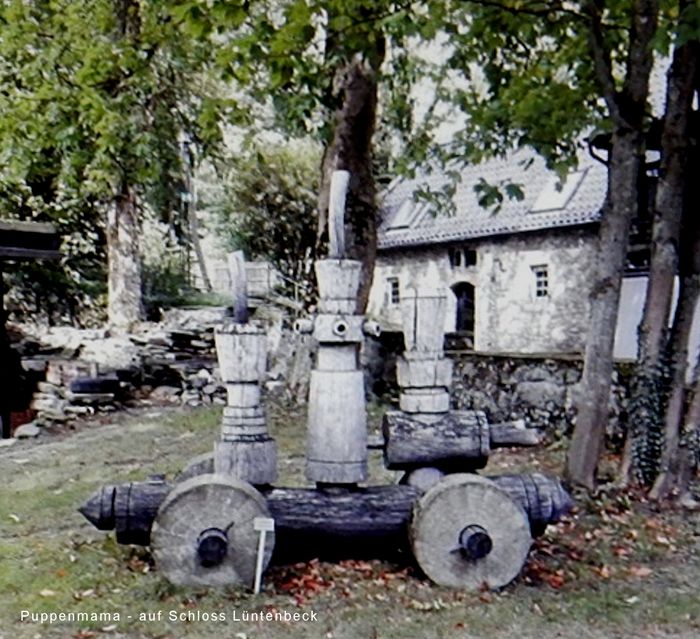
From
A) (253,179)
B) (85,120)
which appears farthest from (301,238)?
(85,120)

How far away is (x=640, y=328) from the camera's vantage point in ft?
21.7

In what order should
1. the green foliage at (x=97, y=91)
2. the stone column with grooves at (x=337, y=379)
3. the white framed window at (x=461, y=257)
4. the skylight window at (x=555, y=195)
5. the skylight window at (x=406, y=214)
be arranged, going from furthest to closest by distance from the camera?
the skylight window at (x=406, y=214) → the white framed window at (x=461, y=257) → the skylight window at (x=555, y=195) → the green foliage at (x=97, y=91) → the stone column with grooves at (x=337, y=379)

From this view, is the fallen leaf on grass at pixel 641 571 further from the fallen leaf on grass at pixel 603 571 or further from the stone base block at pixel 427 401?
the stone base block at pixel 427 401

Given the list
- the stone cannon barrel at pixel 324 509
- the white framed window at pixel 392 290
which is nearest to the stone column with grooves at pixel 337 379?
the stone cannon barrel at pixel 324 509

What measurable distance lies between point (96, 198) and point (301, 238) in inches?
220

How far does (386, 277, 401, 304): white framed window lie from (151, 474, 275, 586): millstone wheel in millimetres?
18334

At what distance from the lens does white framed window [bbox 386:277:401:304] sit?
22.4 m

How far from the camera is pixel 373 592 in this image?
4195 millimetres

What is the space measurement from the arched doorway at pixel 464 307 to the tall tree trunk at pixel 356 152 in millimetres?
11286

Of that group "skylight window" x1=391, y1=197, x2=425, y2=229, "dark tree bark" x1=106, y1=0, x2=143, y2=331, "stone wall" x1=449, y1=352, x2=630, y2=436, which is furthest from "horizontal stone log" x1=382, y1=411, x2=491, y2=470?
"skylight window" x1=391, y1=197, x2=425, y2=229

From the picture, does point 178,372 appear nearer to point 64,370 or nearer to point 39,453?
point 64,370

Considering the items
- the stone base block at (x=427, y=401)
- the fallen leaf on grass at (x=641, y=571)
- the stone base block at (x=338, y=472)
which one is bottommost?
the fallen leaf on grass at (x=641, y=571)

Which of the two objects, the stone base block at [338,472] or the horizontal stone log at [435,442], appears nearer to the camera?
the stone base block at [338,472]

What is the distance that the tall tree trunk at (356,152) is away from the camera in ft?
31.4
